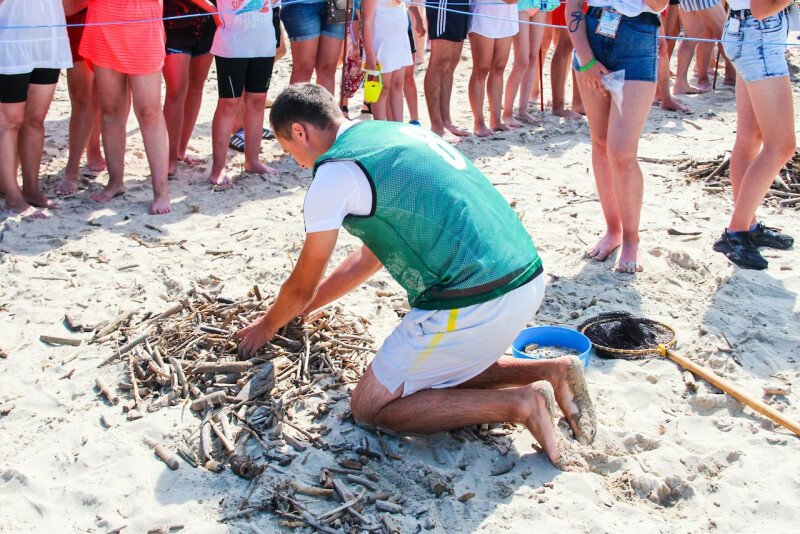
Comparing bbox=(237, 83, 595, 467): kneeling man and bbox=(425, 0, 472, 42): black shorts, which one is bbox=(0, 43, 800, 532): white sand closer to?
bbox=(237, 83, 595, 467): kneeling man

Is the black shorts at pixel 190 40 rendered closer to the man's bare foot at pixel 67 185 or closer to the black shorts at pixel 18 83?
the black shorts at pixel 18 83

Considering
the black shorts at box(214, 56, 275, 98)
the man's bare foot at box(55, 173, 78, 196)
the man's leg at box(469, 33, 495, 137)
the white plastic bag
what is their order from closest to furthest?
the white plastic bag
the man's bare foot at box(55, 173, 78, 196)
the black shorts at box(214, 56, 275, 98)
the man's leg at box(469, 33, 495, 137)

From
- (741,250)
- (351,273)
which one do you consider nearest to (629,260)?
(741,250)

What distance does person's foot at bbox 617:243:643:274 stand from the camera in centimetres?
573

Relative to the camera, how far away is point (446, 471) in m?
3.74

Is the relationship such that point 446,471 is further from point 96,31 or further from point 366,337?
point 96,31

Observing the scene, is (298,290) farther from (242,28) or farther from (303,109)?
(242,28)

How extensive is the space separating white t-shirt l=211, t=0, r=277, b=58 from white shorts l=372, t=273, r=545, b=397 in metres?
3.84

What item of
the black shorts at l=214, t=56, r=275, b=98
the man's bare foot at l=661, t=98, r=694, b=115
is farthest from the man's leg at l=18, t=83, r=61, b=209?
the man's bare foot at l=661, t=98, r=694, b=115

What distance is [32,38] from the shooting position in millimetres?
5824

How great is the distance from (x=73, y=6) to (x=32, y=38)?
1.72 feet

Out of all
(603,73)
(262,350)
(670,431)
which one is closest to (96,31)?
(262,350)

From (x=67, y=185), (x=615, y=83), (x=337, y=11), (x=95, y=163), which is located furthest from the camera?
(x=337, y=11)

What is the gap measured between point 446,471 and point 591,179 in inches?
176
